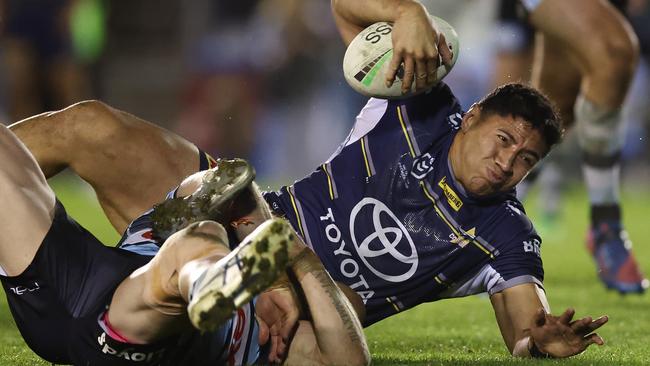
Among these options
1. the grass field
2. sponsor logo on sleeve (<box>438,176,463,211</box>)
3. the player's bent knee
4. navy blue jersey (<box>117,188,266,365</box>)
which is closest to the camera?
the player's bent knee

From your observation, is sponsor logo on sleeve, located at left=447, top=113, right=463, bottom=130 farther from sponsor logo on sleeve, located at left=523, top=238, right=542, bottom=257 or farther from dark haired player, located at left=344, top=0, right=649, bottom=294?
dark haired player, located at left=344, top=0, right=649, bottom=294

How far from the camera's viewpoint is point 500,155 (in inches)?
190

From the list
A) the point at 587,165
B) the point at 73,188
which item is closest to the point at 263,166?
the point at 73,188

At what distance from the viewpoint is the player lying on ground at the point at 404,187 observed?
4859 mm

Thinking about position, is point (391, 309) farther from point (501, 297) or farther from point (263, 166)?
point (263, 166)

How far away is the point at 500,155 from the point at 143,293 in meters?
1.65

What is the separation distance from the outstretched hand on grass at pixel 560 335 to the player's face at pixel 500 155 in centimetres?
68

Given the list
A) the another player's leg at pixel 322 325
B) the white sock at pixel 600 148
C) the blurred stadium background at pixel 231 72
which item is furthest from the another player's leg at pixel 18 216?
the blurred stadium background at pixel 231 72

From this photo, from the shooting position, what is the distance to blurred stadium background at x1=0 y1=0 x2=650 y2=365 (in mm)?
14352

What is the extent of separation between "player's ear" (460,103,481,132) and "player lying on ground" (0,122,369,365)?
41.5 inches

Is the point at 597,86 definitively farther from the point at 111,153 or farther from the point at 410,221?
the point at 111,153

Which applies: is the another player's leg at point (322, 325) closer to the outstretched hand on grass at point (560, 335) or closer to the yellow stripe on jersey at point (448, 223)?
the outstretched hand on grass at point (560, 335)

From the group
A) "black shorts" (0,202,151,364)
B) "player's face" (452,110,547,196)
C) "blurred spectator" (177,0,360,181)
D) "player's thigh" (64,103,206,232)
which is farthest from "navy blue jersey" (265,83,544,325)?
"blurred spectator" (177,0,360,181)

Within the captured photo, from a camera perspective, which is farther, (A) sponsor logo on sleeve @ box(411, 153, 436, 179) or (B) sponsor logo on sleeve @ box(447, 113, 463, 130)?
(B) sponsor logo on sleeve @ box(447, 113, 463, 130)
